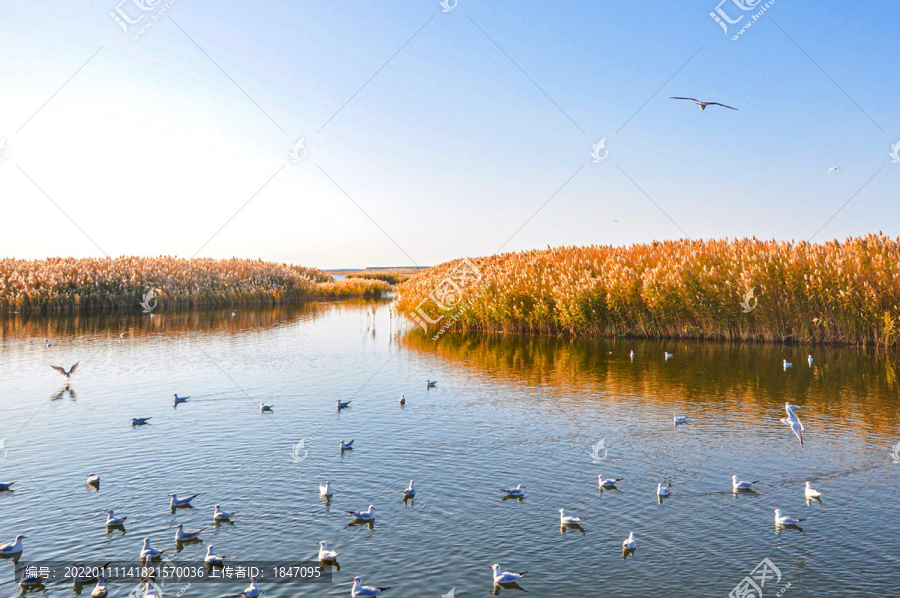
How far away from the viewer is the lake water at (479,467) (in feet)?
33.1

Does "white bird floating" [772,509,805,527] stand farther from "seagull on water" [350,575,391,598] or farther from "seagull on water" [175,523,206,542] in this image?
"seagull on water" [175,523,206,542]

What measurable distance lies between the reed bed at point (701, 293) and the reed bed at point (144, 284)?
105ft

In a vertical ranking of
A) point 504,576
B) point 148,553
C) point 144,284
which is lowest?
point 504,576

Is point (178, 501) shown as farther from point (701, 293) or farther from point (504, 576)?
point (701, 293)

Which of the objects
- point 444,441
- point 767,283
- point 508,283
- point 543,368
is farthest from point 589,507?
point 508,283

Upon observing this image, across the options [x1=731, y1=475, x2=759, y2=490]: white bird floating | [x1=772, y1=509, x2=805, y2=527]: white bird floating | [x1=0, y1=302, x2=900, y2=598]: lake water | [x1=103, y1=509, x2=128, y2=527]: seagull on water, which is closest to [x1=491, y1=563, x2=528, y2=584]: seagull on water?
Result: [x1=0, y1=302, x2=900, y2=598]: lake water

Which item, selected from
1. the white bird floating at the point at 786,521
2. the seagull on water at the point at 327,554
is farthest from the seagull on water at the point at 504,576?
the white bird floating at the point at 786,521

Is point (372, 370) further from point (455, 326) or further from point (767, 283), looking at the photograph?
point (767, 283)

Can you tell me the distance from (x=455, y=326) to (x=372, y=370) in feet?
51.8

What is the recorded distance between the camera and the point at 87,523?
11.7 meters

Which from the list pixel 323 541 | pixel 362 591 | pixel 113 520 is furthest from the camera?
pixel 113 520

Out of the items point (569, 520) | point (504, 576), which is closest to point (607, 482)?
point (569, 520)

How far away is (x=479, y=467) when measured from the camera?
48.0ft

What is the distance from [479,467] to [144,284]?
58.6m
